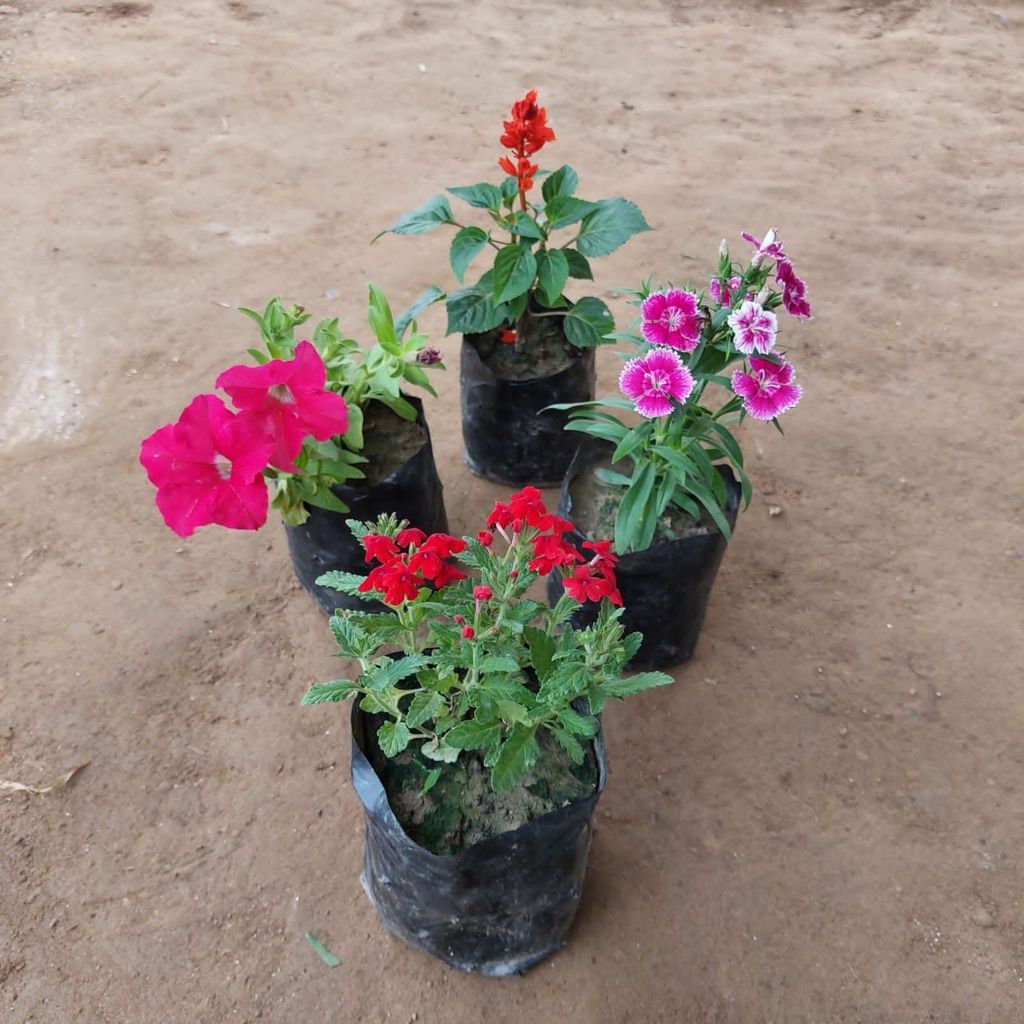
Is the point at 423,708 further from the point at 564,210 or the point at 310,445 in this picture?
the point at 564,210

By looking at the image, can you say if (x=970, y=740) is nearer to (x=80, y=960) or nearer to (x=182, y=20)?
(x=80, y=960)

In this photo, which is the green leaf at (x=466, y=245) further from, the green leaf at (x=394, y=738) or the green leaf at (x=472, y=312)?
the green leaf at (x=394, y=738)

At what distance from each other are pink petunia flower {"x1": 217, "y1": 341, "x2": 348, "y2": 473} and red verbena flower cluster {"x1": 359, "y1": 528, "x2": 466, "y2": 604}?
11.6 inches

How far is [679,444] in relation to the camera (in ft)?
6.93

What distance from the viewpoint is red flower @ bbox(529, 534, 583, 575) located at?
59.1 inches

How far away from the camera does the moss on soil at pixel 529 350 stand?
2.77 m

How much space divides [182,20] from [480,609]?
17.3ft

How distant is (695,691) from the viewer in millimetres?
2420

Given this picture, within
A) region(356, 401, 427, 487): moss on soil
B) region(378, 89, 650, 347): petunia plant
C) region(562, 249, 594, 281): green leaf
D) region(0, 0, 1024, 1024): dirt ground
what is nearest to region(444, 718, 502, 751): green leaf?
region(0, 0, 1024, 1024): dirt ground

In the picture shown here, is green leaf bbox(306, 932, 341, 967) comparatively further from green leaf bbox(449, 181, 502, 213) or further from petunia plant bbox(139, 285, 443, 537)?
green leaf bbox(449, 181, 502, 213)

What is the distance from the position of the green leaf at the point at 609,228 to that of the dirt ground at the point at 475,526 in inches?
34.9

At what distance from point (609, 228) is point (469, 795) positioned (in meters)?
1.46

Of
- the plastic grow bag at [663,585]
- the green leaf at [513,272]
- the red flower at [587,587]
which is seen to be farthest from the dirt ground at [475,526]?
the red flower at [587,587]

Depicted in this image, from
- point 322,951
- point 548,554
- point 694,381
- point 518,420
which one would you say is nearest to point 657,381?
point 694,381
